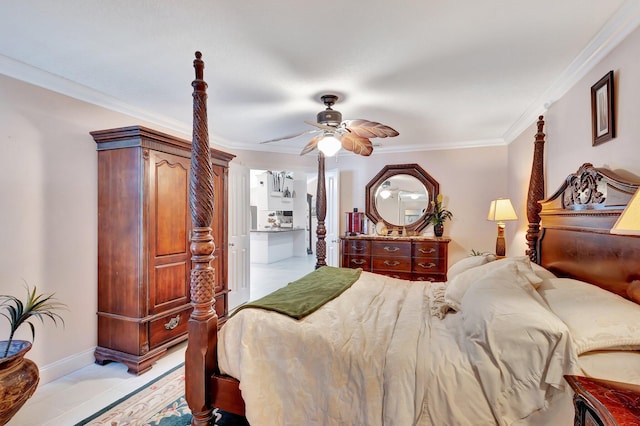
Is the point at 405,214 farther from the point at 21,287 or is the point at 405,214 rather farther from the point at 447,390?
the point at 21,287

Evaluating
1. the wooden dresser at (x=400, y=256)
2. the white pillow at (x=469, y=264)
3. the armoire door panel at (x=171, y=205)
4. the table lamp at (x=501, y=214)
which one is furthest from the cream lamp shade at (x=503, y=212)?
the armoire door panel at (x=171, y=205)

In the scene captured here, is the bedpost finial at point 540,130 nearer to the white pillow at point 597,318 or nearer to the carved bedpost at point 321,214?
the white pillow at point 597,318

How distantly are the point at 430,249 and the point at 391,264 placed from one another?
1.80ft

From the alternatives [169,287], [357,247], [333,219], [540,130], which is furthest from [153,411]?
[540,130]

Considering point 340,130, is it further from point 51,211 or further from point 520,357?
point 51,211

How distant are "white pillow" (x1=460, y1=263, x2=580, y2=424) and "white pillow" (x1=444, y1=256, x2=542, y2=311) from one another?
376 millimetres

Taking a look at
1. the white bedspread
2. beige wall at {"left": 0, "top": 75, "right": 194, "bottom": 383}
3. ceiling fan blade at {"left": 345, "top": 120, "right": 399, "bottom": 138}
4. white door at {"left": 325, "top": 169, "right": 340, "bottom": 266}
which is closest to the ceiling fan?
ceiling fan blade at {"left": 345, "top": 120, "right": 399, "bottom": 138}

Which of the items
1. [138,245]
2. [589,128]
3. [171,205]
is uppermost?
[589,128]

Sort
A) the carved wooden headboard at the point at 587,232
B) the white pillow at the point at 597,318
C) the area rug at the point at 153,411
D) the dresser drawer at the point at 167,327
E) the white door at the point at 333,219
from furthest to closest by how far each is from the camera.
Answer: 1. the white door at the point at 333,219
2. the dresser drawer at the point at 167,327
3. the area rug at the point at 153,411
4. the carved wooden headboard at the point at 587,232
5. the white pillow at the point at 597,318

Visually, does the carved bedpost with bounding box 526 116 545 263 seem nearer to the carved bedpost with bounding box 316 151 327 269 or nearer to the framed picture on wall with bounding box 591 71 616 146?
the framed picture on wall with bounding box 591 71 616 146

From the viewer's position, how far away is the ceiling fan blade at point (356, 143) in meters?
2.78

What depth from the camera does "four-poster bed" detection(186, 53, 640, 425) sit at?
120cm

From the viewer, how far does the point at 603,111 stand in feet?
6.12

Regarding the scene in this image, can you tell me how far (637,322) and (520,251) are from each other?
97.4 inches
